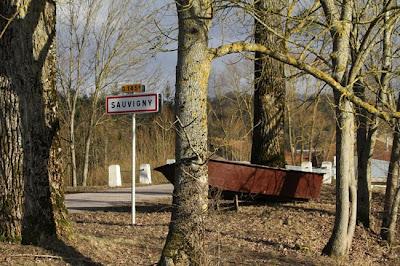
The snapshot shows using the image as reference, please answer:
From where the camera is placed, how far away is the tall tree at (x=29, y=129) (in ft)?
21.9

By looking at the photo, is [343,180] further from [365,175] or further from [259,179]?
[365,175]

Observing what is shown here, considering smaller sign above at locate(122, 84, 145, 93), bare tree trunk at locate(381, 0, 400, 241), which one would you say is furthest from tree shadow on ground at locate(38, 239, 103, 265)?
bare tree trunk at locate(381, 0, 400, 241)

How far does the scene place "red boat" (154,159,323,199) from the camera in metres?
10.9

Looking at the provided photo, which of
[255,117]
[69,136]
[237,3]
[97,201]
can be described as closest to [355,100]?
[237,3]

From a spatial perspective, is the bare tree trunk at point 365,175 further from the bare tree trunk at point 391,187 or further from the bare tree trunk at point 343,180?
the bare tree trunk at point 343,180

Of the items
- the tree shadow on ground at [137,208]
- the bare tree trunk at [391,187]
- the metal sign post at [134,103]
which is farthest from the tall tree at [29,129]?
the bare tree trunk at [391,187]

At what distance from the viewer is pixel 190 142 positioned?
5.58 metres

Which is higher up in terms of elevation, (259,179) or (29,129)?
(29,129)

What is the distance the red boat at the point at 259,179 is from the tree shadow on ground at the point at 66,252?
411cm

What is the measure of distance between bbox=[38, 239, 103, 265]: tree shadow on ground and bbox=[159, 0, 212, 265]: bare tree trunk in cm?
113

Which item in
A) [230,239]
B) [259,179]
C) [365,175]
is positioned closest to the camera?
[230,239]

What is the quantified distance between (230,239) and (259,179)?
255 centimetres

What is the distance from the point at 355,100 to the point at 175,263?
3.10m

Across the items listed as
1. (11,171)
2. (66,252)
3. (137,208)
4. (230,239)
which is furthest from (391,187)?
(11,171)
